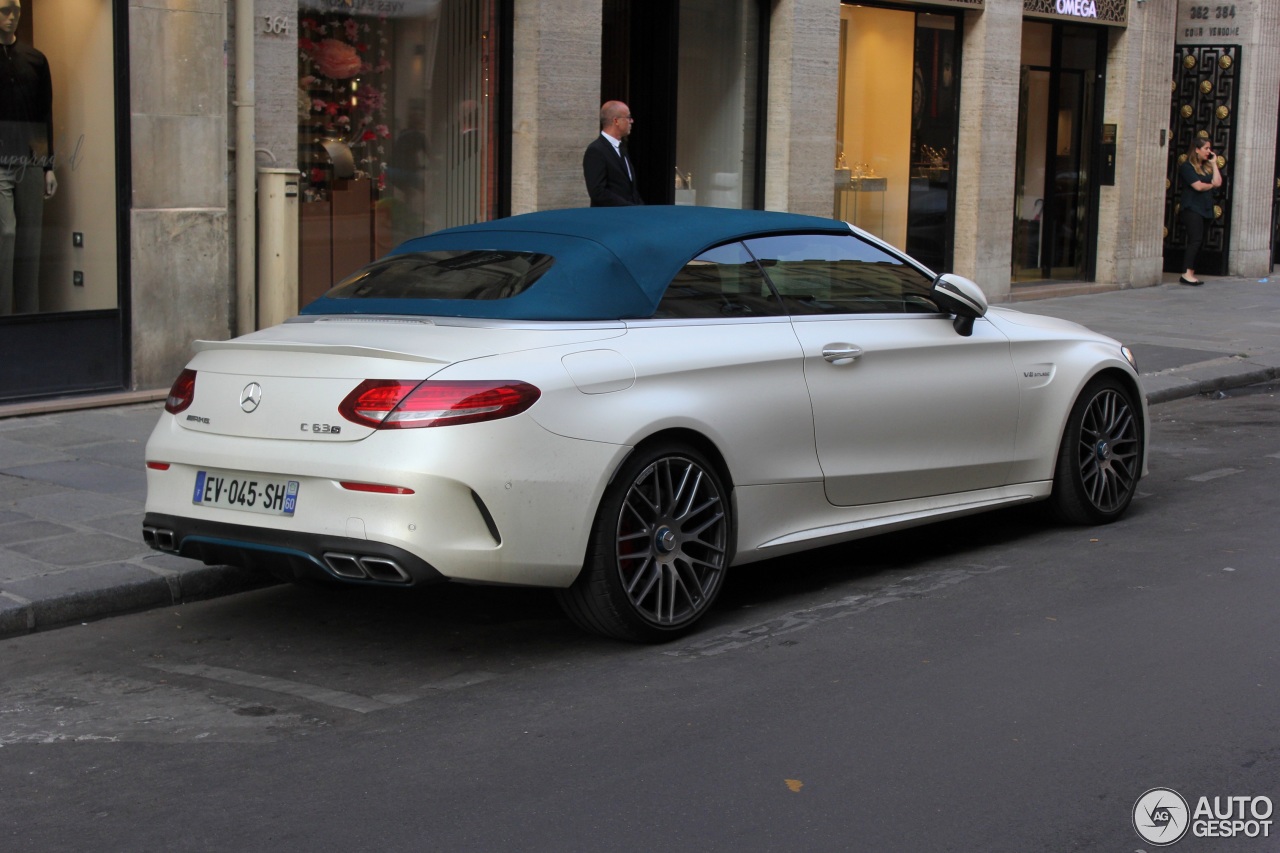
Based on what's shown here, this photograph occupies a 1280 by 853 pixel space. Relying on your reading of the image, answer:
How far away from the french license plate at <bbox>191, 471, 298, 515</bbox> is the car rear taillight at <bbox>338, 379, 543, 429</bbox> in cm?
35

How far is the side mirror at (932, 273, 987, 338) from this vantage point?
691cm

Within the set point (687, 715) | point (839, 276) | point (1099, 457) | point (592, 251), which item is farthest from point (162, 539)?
point (1099, 457)

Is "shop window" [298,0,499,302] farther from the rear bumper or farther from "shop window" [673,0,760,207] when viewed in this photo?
the rear bumper

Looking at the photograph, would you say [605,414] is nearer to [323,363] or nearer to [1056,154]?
[323,363]

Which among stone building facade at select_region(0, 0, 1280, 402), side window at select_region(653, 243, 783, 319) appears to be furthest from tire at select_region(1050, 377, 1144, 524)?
stone building facade at select_region(0, 0, 1280, 402)

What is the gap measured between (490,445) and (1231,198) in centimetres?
1898

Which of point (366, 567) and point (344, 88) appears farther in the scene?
point (344, 88)

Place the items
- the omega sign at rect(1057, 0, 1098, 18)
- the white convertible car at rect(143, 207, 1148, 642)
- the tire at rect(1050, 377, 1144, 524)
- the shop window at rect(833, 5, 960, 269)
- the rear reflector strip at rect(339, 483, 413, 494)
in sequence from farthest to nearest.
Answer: the omega sign at rect(1057, 0, 1098, 18) < the shop window at rect(833, 5, 960, 269) < the tire at rect(1050, 377, 1144, 524) < the white convertible car at rect(143, 207, 1148, 642) < the rear reflector strip at rect(339, 483, 413, 494)

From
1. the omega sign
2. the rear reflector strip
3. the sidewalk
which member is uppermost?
the omega sign

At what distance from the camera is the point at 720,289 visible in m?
6.23

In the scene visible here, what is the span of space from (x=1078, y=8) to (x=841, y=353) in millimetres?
14188

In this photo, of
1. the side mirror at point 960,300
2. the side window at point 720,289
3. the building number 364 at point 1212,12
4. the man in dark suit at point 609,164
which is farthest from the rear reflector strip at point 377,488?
the building number 364 at point 1212,12

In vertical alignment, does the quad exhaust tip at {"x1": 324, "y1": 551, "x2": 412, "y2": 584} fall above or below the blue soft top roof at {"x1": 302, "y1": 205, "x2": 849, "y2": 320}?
below

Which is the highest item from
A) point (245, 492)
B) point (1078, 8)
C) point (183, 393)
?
point (1078, 8)
